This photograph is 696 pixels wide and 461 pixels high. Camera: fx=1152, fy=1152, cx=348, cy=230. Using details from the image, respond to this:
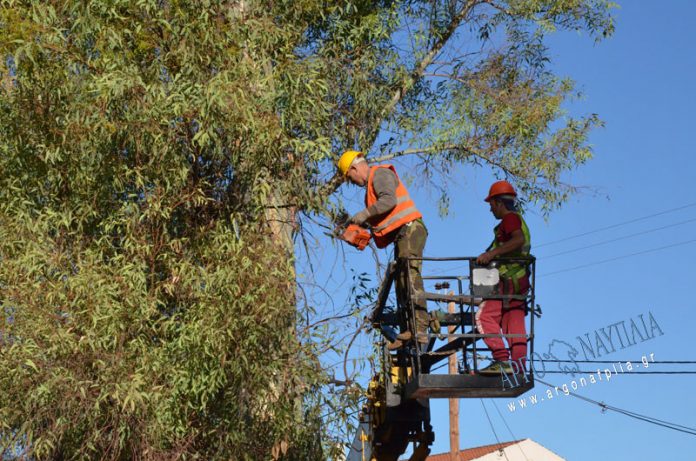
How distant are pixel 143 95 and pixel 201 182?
1054 mm

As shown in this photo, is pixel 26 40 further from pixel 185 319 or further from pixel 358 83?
pixel 358 83

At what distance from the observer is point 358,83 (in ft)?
47.2

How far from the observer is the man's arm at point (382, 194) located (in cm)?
953

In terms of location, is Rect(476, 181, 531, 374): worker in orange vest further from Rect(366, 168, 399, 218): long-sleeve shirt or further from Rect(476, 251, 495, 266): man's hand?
Rect(366, 168, 399, 218): long-sleeve shirt

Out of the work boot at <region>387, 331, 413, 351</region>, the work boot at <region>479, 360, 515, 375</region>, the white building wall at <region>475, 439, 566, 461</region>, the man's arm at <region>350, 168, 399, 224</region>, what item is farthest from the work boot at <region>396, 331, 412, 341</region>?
the white building wall at <region>475, 439, 566, 461</region>

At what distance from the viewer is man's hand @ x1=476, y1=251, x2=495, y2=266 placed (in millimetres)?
8977

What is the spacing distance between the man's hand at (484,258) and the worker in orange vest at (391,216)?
578 millimetres

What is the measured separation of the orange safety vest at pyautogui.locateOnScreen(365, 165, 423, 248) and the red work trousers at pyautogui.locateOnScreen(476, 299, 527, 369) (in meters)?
1.09

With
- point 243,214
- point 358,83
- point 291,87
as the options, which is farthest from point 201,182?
point 358,83

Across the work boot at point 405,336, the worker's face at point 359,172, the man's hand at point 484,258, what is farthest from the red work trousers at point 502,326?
the worker's face at point 359,172

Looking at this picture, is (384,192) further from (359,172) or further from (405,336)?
(405,336)

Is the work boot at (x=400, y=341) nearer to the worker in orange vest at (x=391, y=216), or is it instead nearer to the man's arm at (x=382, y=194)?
the worker in orange vest at (x=391, y=216)

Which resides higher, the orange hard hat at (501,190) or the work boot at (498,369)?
the orange hard hat at (501,190)

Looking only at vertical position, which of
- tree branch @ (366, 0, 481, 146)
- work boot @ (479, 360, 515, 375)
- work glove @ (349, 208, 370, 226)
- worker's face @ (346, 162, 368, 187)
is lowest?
work boot @ (479, 360, 515, 375)
